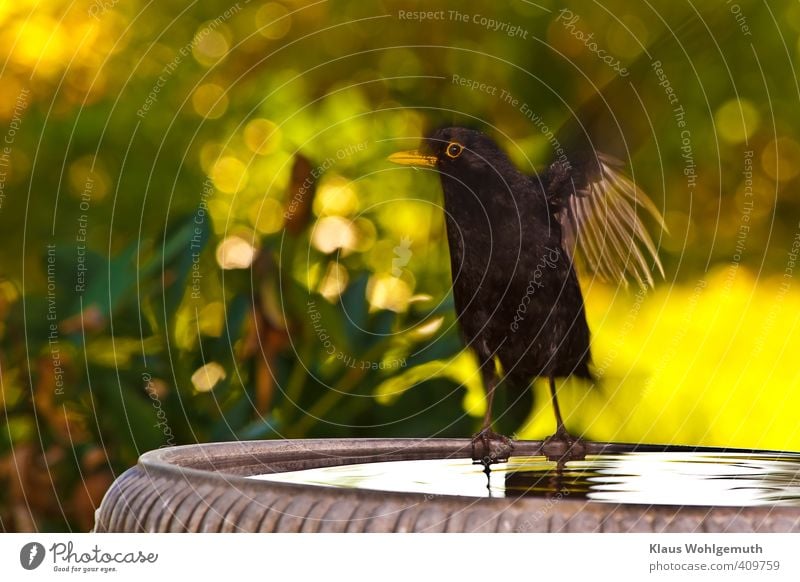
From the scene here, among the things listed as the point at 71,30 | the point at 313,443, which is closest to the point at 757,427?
the point at 313,443

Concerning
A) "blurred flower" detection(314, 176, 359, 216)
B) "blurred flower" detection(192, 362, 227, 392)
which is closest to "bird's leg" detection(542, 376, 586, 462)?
Answer: "blurred flower" detection(192, 362, 227, 392)

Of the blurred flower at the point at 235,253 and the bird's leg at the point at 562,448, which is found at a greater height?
the blurred flower at the point at 235,253

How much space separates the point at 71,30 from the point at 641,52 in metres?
1.05

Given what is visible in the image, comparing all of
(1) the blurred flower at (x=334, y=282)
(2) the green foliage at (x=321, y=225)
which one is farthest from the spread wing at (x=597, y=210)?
(1) the blurred flower at (x=334, y=282)

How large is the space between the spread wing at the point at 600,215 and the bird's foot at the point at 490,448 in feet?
0.87

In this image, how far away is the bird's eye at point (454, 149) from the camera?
3.93 ft

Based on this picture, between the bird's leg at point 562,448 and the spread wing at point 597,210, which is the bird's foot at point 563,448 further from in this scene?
the spread wing at point 597,210

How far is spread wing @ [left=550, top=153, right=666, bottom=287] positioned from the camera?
3.93 ft

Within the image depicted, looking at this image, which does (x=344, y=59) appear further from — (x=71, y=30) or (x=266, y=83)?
(x=71, y=30)

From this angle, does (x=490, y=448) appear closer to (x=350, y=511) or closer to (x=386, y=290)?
(x=350, y=511)

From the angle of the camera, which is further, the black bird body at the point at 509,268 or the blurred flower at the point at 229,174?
the blurred flower at the point at 229,174

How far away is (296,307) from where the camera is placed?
5.13 feet
